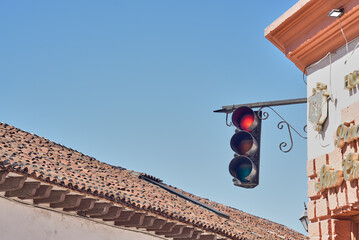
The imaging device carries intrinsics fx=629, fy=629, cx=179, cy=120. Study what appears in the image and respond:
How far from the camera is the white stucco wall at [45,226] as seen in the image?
10.3m

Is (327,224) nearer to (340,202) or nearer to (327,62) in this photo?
(340,202)

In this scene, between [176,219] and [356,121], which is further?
[176,219]

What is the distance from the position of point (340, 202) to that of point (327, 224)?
0.43 metres

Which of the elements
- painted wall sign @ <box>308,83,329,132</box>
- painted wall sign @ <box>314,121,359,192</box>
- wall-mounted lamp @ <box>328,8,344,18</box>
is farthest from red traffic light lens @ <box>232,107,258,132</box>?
wall-mounted lamp @ <box>328,8,344,18</box>

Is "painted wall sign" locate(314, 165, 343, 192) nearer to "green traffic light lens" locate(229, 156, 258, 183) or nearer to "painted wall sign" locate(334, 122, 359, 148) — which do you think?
"painted wall sign" locate(334, 122, 359, 148)

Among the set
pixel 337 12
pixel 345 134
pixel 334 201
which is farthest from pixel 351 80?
pixel 334 201

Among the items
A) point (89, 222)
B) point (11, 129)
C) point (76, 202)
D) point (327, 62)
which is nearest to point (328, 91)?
point (327, 62)

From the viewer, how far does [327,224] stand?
780 centimetres

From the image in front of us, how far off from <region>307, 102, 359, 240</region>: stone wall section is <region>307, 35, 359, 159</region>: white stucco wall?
0.14 meters

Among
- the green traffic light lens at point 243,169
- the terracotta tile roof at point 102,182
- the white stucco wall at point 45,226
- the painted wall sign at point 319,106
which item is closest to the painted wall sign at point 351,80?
the painted wall sign at point 319,106

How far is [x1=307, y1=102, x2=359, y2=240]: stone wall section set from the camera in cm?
738

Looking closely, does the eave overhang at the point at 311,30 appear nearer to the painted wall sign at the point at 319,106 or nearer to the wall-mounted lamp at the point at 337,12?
the wall-mounted lamp at the point at 337,12

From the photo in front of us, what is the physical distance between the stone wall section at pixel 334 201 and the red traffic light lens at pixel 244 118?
148 centimetres

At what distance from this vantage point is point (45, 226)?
11086 mm
